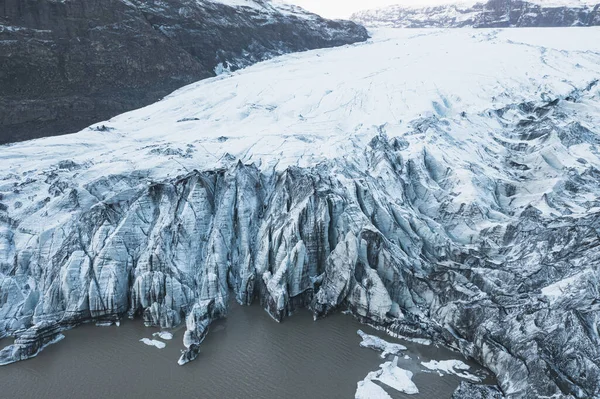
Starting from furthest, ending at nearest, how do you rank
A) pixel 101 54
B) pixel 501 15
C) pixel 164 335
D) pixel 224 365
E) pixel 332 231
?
pixel 501 15 → pixel 101 54 → pixel 332 231 → pixel 164 335 → pixel 224 365

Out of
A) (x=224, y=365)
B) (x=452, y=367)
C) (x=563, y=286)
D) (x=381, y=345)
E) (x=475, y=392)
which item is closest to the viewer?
(x=475, y=392)

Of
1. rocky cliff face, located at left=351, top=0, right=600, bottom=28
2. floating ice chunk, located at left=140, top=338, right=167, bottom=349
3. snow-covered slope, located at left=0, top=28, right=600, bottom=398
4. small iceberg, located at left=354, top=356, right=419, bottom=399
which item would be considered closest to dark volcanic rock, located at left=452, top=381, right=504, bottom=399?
snow-covered slope, located at left=0, top=28, right=600, bottom=398

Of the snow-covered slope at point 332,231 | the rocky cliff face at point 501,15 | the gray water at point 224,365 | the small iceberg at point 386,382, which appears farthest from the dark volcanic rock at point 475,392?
the rocky cliff face at point 501,15

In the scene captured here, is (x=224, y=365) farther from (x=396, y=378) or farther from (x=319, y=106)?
(x=319, y=106)

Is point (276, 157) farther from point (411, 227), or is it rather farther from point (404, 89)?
point (404, 89)

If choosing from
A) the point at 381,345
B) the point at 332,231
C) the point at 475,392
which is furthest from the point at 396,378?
the point at 332,231

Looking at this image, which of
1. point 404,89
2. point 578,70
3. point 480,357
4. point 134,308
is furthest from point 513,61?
point 134,308

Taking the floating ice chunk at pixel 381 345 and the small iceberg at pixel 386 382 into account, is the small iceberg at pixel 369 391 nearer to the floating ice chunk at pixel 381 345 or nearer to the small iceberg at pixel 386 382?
the small iceberg at pixel 386 382
